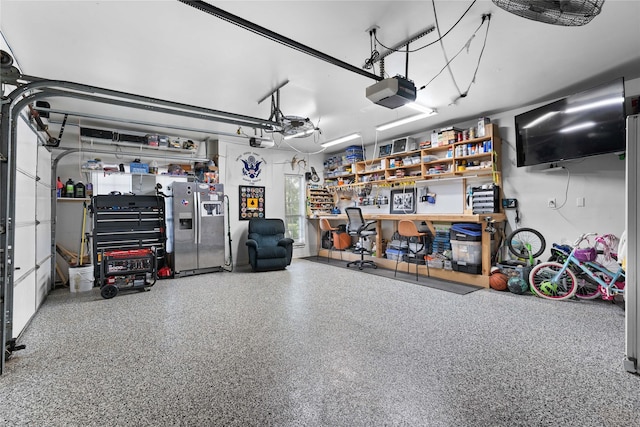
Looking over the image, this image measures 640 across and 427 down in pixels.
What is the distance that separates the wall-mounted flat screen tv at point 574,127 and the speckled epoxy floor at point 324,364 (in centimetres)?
196

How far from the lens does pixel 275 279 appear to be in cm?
510

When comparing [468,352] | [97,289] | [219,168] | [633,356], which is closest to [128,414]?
[468,352]

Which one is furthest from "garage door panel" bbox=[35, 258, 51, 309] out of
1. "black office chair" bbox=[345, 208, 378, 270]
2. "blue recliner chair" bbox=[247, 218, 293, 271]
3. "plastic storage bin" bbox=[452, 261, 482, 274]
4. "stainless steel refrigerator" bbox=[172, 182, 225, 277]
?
"plastic storage bin" bbox=[452, 261, 482, 274]

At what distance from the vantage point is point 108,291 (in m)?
4.05

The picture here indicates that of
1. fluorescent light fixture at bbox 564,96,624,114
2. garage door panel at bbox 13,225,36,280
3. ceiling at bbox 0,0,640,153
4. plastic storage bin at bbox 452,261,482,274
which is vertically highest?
ceiling at bbox 0,0,640,153

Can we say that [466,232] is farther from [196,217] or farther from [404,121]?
[196,217]

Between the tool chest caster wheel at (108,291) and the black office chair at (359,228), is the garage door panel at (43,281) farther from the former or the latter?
the black office chair at (359,228)

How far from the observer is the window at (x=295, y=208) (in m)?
7.57

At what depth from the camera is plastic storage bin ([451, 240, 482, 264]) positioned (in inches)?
181

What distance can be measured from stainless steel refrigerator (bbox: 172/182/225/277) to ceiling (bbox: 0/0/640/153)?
1.87 metres

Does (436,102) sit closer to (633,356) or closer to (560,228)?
(560,228)

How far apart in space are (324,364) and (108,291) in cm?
353

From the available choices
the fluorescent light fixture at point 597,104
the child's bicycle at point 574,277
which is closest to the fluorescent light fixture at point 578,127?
the fluorescent light fixture at point 597,104

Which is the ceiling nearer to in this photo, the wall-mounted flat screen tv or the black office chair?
the wall-mounted flat screen tv
